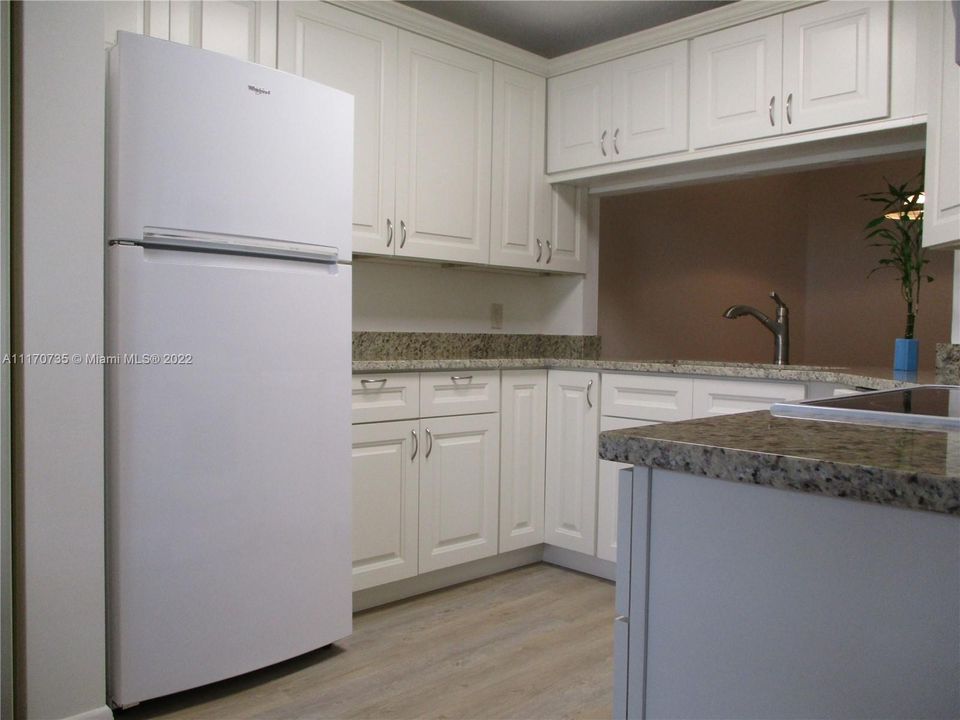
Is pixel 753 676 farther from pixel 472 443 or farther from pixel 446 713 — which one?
pixel 472 443

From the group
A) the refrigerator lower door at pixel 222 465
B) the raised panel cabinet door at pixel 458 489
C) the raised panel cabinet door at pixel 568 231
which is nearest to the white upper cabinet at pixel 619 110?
the raised panel cabinet door at pixel 568 231

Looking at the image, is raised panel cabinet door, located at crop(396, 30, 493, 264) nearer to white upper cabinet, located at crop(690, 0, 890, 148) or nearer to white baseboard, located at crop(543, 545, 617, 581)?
white upper cabinet, located at crop(690, 0, 890, 148)

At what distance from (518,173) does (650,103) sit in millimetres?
612

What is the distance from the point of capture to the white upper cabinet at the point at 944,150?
2035 mm

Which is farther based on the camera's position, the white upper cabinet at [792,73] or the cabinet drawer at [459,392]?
the cabinet drawer at [459,392]

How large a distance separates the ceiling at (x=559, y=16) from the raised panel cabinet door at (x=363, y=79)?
1.26ft

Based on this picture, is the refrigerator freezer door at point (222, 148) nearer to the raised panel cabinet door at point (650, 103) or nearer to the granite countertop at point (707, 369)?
the granite countertop at point (707, 369)

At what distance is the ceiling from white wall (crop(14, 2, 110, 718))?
1.61 m

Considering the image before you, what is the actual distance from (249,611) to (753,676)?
1.70 m

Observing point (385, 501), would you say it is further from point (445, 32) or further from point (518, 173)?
point (445, 32)

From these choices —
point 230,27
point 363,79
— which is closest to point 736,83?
point 363,79

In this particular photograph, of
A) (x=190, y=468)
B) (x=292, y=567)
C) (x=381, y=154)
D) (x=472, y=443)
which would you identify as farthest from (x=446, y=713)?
(x=381, y=154)

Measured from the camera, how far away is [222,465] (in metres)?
2.02

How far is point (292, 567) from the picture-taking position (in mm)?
2184
